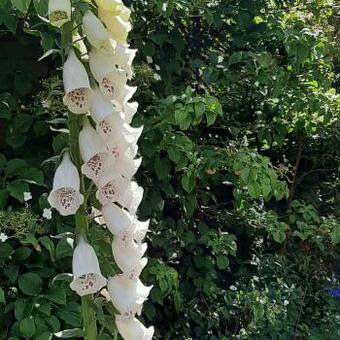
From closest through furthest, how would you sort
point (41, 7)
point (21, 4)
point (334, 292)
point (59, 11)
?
point (59, 11), point (41, 7), point (21, 4), point (334, 292)

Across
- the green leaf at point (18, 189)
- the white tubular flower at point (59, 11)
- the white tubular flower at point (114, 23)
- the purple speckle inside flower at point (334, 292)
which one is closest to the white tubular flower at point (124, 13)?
the white tubular flower at point (114, 23)

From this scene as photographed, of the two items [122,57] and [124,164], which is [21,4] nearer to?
[122,57]

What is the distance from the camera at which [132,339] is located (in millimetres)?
1433

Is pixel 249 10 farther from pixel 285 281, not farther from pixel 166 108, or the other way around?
pixel 285 281

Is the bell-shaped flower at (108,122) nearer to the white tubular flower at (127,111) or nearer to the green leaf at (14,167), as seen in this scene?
the white tubular flower at (127,111)

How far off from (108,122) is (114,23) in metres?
0.19

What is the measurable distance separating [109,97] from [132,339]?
52cm

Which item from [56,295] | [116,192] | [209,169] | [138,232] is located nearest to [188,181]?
[209,169]

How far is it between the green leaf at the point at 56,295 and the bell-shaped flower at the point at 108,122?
1.00 meters

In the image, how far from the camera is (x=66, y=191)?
1312mm

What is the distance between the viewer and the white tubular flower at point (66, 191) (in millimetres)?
1299

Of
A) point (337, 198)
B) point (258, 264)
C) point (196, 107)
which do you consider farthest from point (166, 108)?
point (337, 198)

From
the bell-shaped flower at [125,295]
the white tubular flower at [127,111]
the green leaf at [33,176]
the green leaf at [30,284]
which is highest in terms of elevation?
the white tubular flower at [127,111]

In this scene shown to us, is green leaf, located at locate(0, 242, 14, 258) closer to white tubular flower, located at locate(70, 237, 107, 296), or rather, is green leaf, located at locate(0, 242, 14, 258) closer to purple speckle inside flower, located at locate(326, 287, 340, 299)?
white tubular flower, located at locate(70, 237, 107, 296)
